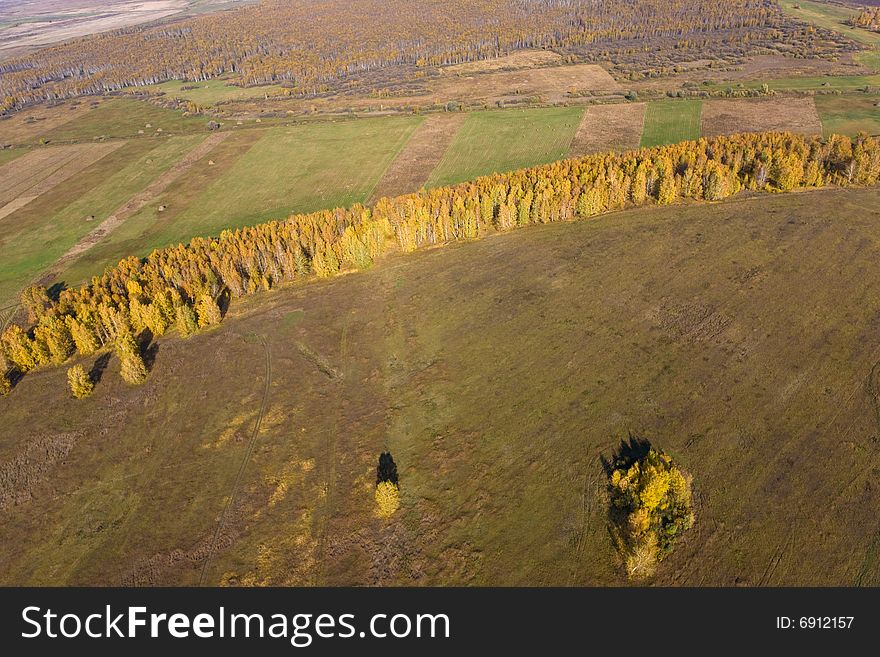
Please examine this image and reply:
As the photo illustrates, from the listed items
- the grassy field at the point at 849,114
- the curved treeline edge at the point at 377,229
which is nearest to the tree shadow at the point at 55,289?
the curved treeline edge at the point at 377,229

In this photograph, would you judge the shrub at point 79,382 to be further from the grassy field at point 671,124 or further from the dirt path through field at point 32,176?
the grassy field at point 671,124

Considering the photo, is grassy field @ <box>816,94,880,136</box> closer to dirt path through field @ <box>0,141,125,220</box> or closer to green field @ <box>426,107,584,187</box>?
green field @ <box>426,107,584,187</box>

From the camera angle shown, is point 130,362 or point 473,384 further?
point 130,362

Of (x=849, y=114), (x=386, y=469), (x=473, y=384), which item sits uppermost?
(x=849, y=114)

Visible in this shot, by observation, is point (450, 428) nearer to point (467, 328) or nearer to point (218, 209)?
point (467, 328)

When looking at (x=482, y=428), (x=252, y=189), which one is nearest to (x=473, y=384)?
(x=482, y=428)

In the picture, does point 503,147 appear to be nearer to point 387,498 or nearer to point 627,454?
point 627,454
